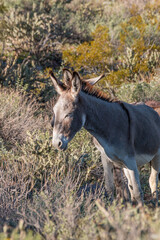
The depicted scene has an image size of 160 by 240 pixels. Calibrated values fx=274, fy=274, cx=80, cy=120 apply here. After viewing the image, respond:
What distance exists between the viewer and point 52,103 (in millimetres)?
8523

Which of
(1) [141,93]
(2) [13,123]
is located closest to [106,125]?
(2) [13,123]

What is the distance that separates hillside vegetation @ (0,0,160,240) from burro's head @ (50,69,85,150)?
0.65 meters

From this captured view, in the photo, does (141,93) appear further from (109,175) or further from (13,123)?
(109,175)

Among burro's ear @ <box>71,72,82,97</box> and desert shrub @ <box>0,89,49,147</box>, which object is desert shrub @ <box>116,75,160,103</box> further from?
burro's ear @ <box>71,72,82,97</box>

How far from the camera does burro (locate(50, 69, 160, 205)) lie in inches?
122

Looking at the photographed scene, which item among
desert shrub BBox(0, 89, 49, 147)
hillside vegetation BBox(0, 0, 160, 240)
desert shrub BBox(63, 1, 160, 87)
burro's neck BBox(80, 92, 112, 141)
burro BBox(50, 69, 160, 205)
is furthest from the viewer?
desert shrub BBox(63, 1, 160, 87)

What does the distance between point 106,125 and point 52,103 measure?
5264 millimetres

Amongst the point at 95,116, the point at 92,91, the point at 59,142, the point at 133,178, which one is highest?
the point at 92,91

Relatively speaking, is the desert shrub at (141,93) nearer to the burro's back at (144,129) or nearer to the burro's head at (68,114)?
the burro's back at (144,129)

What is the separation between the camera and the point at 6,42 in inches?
634

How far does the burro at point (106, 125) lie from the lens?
311 centimetres

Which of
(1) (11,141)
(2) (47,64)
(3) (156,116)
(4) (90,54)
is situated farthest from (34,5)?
(3) (156,116)

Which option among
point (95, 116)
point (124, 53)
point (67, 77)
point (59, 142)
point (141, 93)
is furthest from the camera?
point (124, 53)

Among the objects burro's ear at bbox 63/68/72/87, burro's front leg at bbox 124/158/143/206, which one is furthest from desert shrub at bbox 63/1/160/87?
burro's ear at bbox 63/68/72/87
